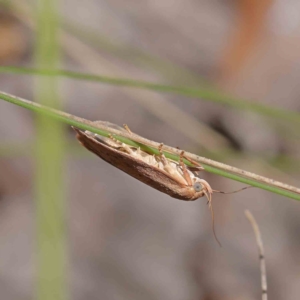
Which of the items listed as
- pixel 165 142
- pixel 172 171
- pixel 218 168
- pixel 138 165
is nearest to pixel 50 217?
pixel 218 168

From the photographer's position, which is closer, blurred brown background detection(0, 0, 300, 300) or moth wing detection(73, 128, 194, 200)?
moth wing detection(73, 128, 194, 200)

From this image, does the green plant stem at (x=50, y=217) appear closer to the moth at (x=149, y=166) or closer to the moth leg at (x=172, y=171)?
the moth at (x=149, y=166)

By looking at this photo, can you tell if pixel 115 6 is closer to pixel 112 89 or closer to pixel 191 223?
pixel 112 89

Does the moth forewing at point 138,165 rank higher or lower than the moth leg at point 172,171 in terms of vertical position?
lower

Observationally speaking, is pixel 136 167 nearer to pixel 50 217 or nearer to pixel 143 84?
pixel 143 84

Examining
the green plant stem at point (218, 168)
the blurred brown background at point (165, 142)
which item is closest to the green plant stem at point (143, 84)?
the green plant stem at point (218, 168)

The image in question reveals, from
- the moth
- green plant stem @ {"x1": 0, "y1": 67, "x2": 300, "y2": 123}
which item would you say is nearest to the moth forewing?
the moth

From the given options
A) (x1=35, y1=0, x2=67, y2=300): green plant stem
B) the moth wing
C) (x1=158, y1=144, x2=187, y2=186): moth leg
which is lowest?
(x1=35, y1=0, x2=67, y2=300): green plant stem

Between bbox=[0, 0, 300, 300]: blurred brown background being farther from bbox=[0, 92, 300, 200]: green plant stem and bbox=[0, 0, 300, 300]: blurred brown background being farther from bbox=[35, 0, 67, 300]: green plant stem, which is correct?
bbox=[35, 0, 67, 300]: green plant stem
